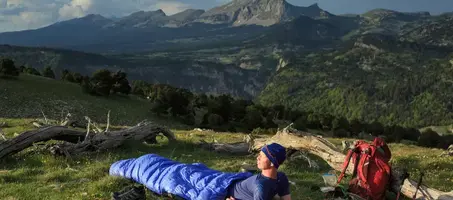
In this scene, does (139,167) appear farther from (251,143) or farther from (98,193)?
(251,143)

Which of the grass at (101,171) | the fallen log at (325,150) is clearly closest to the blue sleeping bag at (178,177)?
the grass at (101,171)

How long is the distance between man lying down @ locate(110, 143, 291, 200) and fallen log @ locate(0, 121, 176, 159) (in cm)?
493

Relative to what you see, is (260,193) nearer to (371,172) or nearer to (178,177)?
(178,177)

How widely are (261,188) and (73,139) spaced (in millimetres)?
13652

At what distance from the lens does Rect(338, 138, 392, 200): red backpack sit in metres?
11.7

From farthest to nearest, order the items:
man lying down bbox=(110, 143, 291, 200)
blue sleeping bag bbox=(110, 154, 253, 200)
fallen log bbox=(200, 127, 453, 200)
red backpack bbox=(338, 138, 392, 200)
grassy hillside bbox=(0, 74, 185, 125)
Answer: grassy hillside bbox=(0, 74, 185, 125) < fallen log bbox=(200, 127, 453, 200) < red backpack bbox=(338, 138, 392, 200) < blue sleeping bag bbox=(110, 154, 253, 200) < man lying down bbox=(110, 143, 291, 200)

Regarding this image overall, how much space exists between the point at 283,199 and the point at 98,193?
227 inches

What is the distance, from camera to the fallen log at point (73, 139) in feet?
58.0

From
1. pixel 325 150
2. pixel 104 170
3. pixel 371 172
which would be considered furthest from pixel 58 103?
pixel 371 172

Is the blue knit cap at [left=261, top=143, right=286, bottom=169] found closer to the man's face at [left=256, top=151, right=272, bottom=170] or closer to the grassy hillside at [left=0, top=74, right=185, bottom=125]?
the man's face at [left=256, top=151, right=272, bottom=170]

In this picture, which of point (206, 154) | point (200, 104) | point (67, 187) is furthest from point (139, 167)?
point (200, 104)

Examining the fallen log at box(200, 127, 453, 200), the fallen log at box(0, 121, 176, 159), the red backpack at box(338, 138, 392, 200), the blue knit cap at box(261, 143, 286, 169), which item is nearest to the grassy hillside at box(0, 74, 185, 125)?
the fallen log at box(0, 121, 176, 159)

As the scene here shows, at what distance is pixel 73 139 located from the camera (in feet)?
65.8

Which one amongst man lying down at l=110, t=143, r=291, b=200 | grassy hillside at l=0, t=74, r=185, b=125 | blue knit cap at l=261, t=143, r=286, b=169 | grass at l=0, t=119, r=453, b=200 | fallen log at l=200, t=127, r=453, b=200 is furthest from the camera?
grassy hillside at l=0, t=74, r=185, b=125
